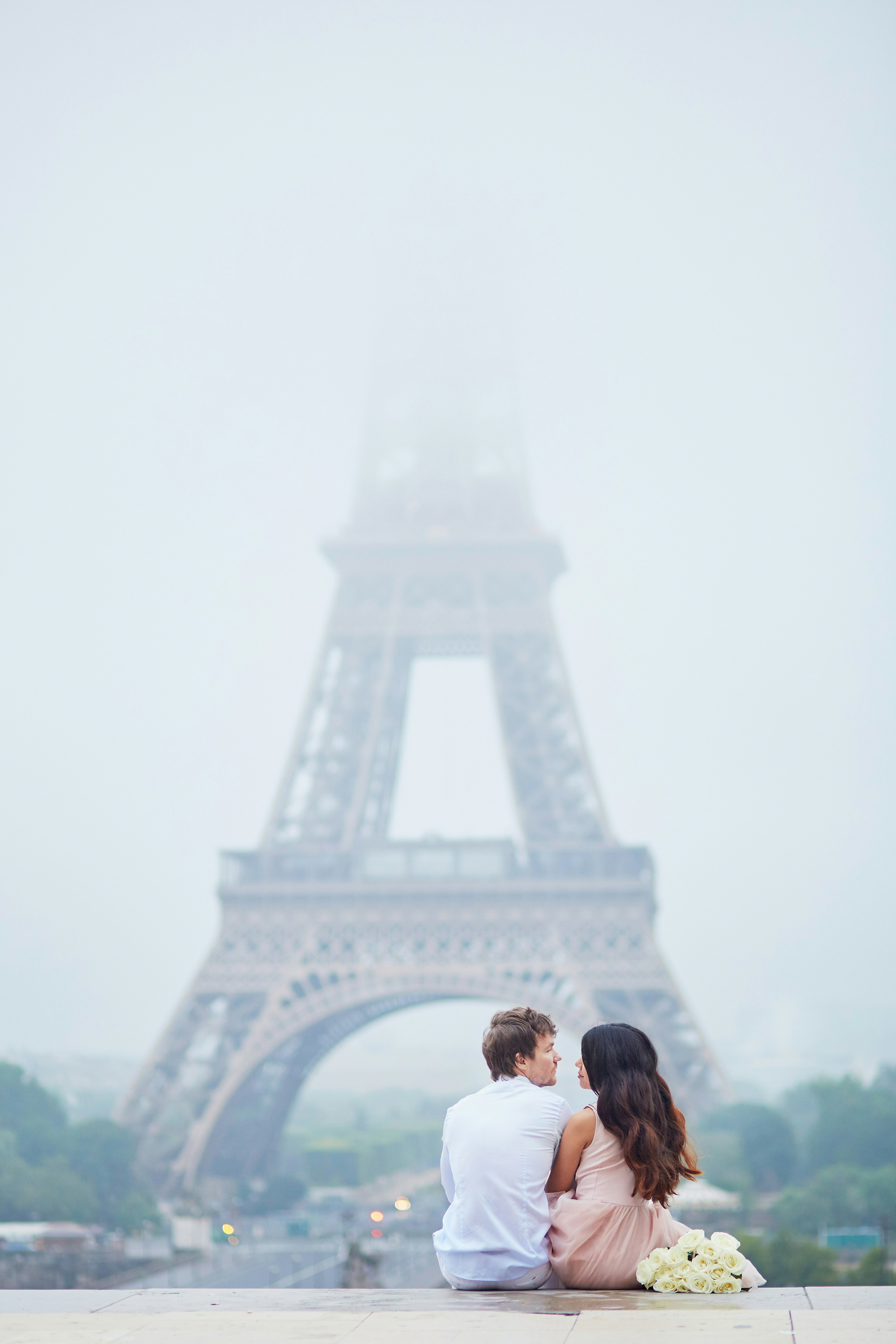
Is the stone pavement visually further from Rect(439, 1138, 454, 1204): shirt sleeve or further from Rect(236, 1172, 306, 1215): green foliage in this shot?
Rect(236, 1172, 306, 1215): green foliage

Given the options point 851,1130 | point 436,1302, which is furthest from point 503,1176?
point 851,1130

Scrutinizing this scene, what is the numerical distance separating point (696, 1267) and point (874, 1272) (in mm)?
18548

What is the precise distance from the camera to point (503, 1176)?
15.7 feet

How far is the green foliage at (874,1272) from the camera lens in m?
20.5

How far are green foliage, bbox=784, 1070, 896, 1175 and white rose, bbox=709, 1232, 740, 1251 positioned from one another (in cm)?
3451

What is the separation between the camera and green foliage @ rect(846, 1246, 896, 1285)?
808 inches

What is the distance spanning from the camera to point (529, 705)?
3678 cm

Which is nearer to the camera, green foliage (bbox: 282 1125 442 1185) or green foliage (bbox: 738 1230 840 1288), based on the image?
green foliage (bbox: 738 1230 840 1288)

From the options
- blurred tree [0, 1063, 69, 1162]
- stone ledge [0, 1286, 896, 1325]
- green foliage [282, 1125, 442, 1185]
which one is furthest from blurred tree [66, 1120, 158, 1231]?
stone ledge [0, 1286, 896, 1325]

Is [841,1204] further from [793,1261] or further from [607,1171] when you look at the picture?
[607,1171]

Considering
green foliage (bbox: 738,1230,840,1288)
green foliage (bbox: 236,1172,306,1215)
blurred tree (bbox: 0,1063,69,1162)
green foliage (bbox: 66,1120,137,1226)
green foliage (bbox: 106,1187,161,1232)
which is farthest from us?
green foliage (bbox: 236,1172,306,1215)

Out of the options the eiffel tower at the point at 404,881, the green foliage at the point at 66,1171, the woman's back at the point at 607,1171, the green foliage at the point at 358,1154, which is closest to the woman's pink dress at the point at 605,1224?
the woman's back at the point at 607,1171

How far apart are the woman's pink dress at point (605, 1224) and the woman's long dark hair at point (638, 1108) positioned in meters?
0.06

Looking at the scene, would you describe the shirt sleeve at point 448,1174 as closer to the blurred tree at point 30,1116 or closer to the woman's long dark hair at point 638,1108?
the woman's long dark hair at point 638,1108
